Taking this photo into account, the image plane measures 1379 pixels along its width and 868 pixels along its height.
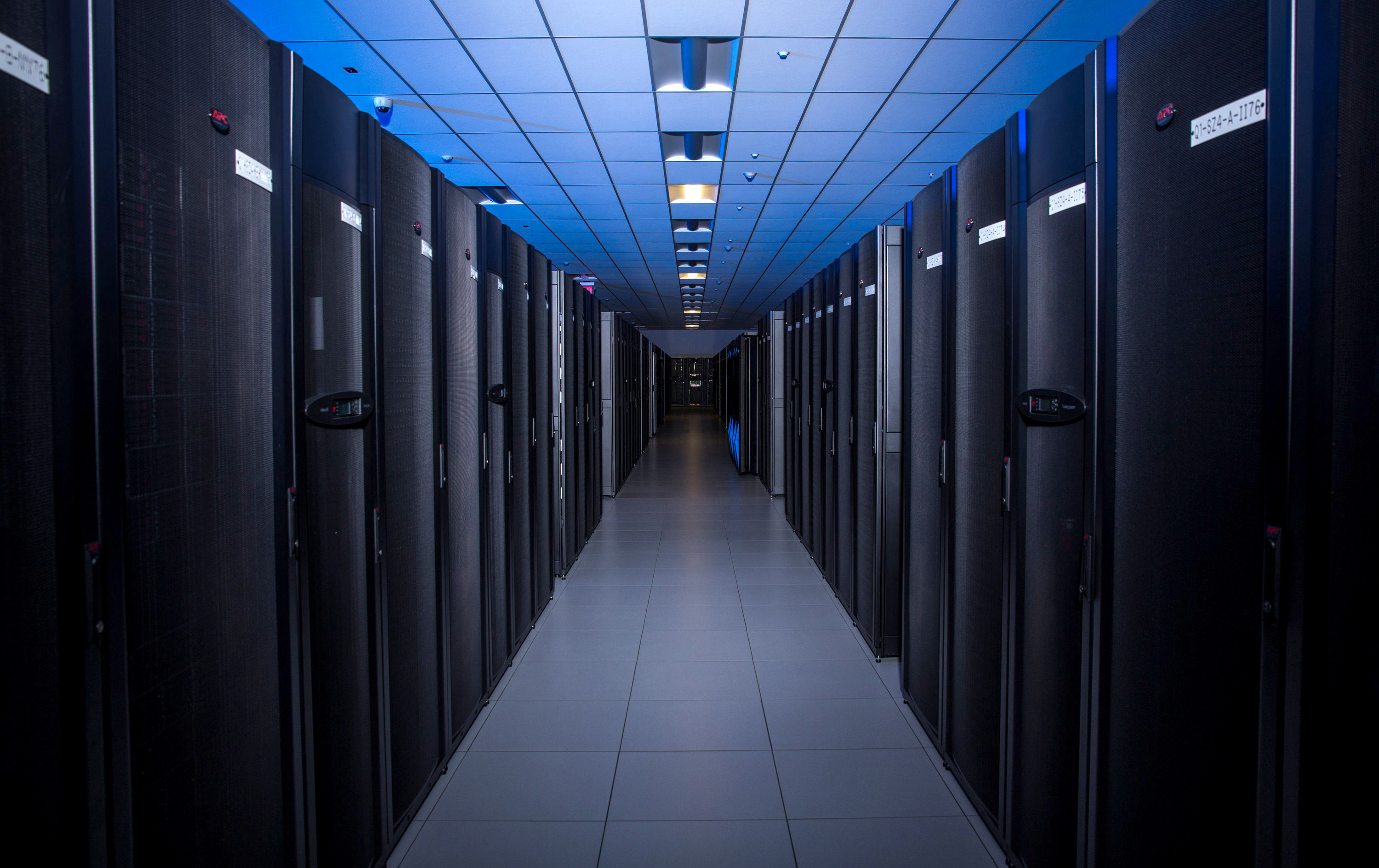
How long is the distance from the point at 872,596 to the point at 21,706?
3203 mm

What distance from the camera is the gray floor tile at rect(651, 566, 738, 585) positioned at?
4.67 meters

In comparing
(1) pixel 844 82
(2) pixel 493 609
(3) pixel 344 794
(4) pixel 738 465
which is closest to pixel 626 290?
(4) pixel 738 465

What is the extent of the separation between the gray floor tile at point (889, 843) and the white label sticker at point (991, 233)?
1785 mm

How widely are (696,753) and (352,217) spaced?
6.88 ft

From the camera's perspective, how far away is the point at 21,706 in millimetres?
850

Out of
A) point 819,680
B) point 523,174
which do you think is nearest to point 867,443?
point 819,680

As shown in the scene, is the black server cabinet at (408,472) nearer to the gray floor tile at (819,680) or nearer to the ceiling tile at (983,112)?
the gray floor tile at (819,680)

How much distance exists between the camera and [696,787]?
89.1 inches

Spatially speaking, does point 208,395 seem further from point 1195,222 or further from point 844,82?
point 844,82

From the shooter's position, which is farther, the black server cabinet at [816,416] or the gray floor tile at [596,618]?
the black server cabinet at [816,416]

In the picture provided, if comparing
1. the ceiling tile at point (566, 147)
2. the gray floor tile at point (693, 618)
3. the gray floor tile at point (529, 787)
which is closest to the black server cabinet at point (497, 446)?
the gray floor tile at point (529, 787)

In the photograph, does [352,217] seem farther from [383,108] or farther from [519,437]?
[383,108]

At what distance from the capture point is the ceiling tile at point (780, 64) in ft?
13.1

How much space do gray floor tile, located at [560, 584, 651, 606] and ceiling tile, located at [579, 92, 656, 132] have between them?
3443mm
